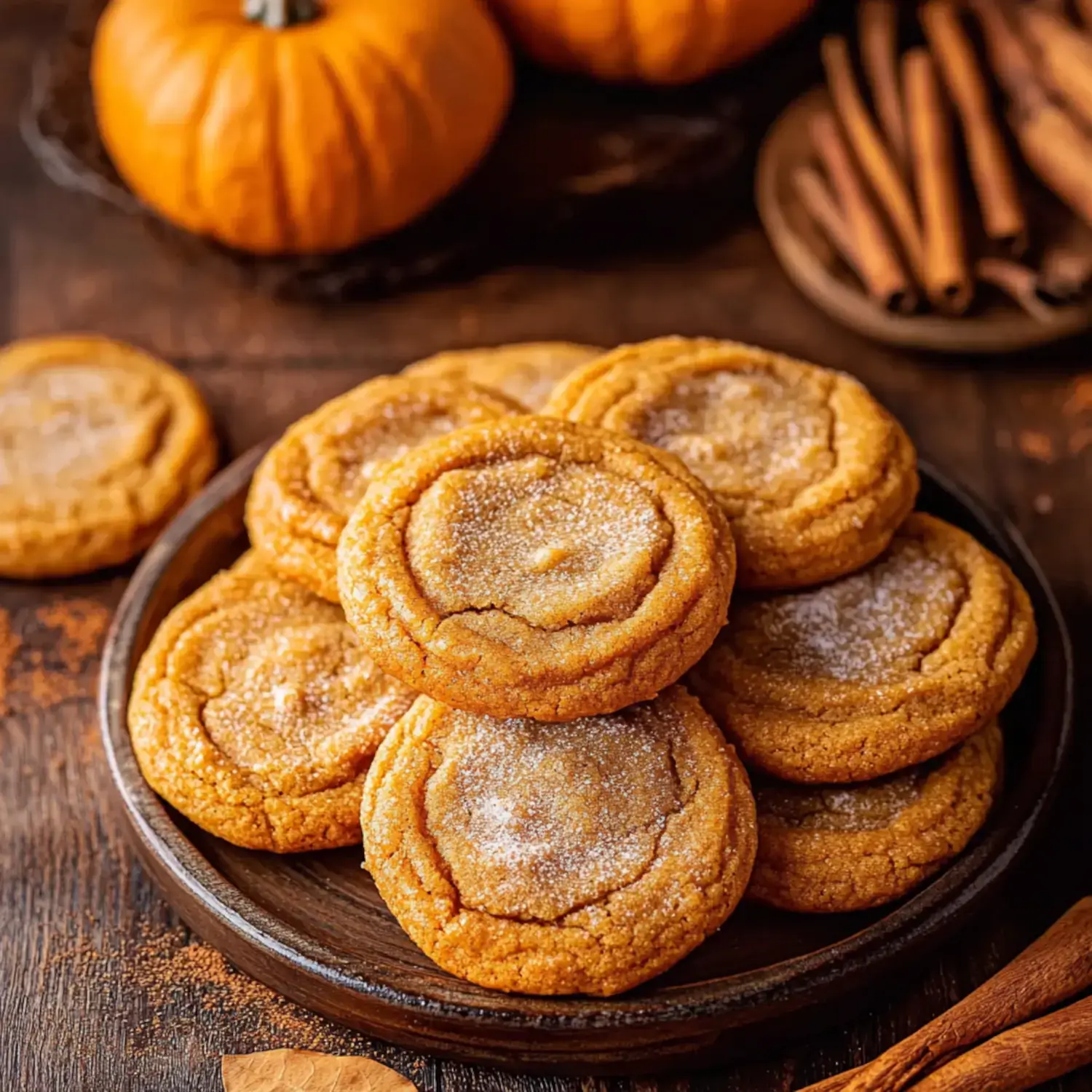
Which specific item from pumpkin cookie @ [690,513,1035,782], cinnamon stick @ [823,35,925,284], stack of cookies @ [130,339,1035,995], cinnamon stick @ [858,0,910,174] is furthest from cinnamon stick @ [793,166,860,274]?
pumpkin cookie @ [690,513,1035,782]

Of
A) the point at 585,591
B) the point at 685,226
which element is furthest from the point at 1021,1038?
the point at 685,226

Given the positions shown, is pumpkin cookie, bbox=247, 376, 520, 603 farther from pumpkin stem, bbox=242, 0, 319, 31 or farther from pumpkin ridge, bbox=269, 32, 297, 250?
pumpkin stem, bbox=242, 0, 319, 31

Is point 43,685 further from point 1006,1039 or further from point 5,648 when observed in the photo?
point 1006,1039

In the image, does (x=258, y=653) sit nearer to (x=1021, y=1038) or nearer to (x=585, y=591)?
(x=585, y=591)

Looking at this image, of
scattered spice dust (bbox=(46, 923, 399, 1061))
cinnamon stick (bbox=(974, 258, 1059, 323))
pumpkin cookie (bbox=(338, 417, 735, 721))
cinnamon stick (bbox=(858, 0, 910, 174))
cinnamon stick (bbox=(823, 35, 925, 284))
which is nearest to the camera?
pumpkin cookie (bbox=(338, 417, 735, 721))

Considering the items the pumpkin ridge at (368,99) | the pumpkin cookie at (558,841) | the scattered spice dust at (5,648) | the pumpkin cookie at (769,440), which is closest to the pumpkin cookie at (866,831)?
the pumpkin cookie at (558,841)

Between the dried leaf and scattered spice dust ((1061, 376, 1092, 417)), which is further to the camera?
scattered spice dust ((1061, 376, 1092, 417))
